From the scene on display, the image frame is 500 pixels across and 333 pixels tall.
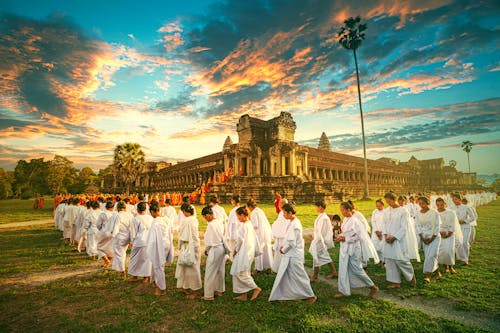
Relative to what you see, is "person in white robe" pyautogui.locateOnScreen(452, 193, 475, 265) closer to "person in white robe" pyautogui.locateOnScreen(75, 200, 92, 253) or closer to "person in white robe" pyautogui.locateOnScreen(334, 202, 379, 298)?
"person in white robe" pyautogui.locateOnScreen(334, 202, 379, 298)

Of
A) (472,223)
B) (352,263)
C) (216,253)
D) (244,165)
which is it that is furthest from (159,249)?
(244,165)

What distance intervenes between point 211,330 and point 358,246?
317 cm

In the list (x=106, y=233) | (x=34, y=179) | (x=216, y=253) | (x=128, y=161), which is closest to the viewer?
(x=216, y=253)

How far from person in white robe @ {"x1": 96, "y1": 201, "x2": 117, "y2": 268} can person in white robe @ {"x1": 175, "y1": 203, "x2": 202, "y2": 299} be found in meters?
2.85

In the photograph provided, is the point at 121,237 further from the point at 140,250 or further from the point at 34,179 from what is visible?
the point at 34,179

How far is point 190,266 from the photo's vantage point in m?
5.19

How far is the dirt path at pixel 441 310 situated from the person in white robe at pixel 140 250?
Result: 4426 mm

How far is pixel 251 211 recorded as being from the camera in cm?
704

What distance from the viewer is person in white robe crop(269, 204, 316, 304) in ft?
15.5

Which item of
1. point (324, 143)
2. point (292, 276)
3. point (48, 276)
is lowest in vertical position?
point (48, 276)

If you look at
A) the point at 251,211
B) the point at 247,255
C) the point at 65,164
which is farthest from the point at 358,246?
the point at 65,164

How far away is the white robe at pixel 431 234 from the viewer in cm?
577

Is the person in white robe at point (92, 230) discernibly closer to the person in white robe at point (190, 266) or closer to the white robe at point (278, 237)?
the person in white robe at point (190, 266)

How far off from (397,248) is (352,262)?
1.27m
